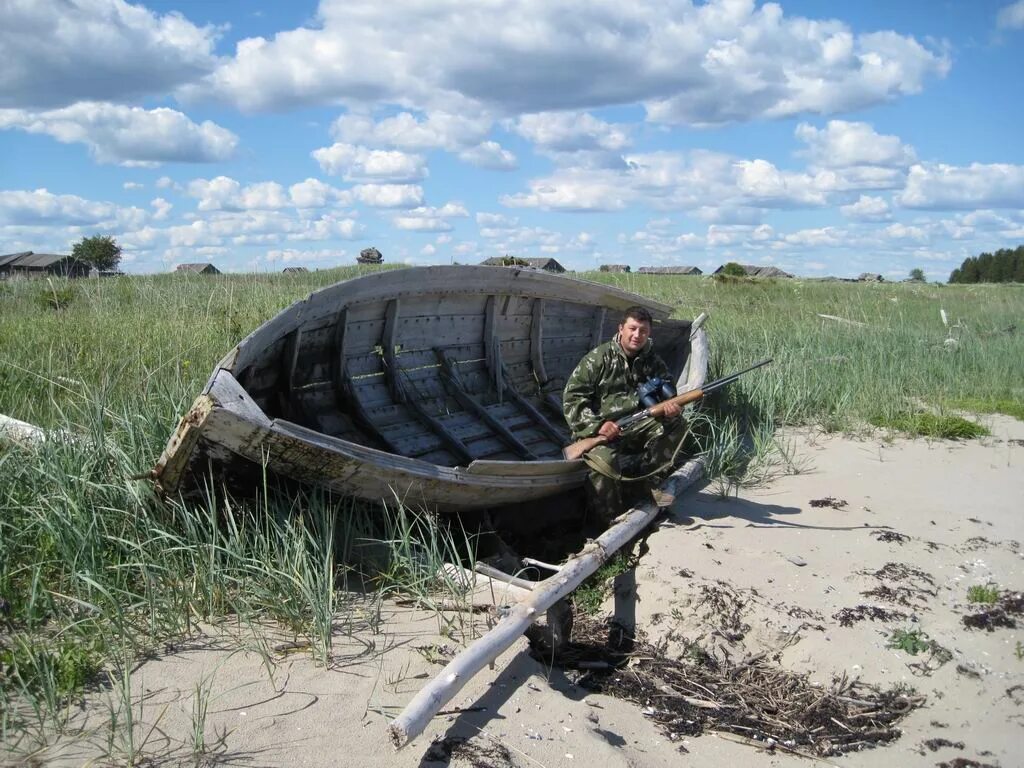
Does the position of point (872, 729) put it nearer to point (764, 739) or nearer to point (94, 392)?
point (764, 739)

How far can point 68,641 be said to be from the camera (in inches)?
134

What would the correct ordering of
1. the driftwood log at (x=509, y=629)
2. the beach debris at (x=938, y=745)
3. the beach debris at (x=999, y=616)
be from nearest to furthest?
the driftwood log at (x=509, y=629) < the beach debris at (x=938, y=745) < the beach debris at (x=999, y=616)

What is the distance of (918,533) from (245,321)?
568 cm

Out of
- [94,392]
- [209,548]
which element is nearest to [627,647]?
[209,548]

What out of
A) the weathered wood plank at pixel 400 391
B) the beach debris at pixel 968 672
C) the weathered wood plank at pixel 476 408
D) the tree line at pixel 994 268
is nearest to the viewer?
the beach debris at pixel 968 672

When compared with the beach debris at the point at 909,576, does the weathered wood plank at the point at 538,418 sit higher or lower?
higher

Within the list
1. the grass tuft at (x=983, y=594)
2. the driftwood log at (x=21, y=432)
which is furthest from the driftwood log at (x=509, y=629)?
the driftwood log at (x=21, y=432)

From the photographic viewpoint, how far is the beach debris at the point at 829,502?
566cm

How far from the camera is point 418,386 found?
20.4ft

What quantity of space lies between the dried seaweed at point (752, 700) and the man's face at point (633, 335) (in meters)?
1.99

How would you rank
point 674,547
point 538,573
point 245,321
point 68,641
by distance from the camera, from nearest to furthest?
point 68,641 → point 674,547 → point 538,573 → point 245,321

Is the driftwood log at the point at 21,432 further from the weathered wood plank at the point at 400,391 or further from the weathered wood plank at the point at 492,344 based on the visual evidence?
the weathered wood plank at the point at 492,344

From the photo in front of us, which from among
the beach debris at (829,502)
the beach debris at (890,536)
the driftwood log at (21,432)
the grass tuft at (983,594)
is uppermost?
the driftwood log at (21,432)

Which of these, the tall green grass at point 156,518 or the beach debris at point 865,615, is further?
the beach debris at point 865,615
